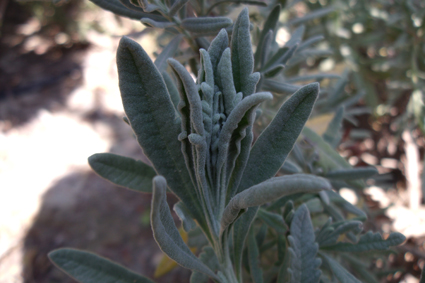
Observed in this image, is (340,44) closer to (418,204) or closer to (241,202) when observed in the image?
(418,204)

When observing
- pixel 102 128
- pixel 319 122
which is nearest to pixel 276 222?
pixel 319 122

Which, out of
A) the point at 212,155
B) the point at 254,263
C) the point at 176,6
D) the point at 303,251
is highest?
the point at 176,6

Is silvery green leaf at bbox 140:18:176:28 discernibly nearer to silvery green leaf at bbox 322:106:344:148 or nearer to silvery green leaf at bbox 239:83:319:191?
silvery green leaf at bbox 239:83:319:191

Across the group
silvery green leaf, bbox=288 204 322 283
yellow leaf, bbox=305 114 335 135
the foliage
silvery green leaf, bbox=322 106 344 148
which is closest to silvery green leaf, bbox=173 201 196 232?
the foliage

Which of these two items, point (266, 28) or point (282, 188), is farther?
point (266, 28)

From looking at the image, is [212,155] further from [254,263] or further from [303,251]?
[254,263]

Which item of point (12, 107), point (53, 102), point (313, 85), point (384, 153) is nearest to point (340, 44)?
point (384, 153)

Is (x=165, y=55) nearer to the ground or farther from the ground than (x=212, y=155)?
farther from the ground

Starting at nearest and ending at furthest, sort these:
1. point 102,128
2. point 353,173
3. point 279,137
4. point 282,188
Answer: point 282,188 < point 279,137 < point 353,173 < point 102,128
